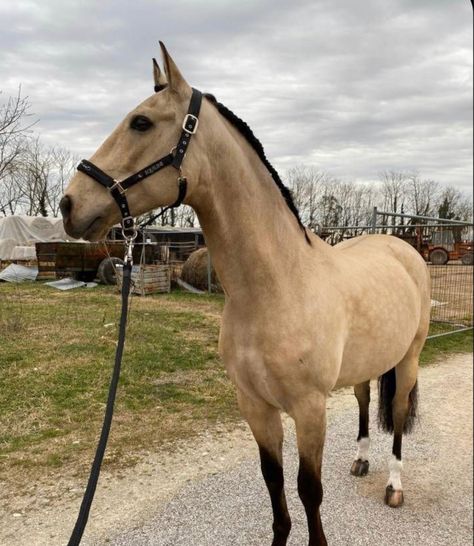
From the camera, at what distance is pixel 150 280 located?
1306cm

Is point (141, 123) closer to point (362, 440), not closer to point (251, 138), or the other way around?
point (251, 138)

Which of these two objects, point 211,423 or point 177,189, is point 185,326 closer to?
point 211,423

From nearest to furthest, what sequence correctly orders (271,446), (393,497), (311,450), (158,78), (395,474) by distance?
(158,78)
(311,450)
(271,446)
(393,497)
(395,474)

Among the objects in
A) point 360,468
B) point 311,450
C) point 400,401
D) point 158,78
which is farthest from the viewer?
point 360,468

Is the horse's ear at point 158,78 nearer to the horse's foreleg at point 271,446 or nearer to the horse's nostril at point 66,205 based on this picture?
the horse's nostril at point 66,205

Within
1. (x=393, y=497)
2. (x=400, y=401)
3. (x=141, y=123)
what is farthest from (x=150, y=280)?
(x=141, y=123)

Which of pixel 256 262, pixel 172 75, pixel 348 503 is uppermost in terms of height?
pixel 172 75

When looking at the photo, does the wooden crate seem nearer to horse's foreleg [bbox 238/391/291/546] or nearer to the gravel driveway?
the gravel driveway

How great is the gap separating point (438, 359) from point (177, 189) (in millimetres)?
6031

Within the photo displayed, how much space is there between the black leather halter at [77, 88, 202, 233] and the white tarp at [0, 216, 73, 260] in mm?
22918

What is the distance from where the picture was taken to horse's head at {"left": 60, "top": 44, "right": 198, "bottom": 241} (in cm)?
163

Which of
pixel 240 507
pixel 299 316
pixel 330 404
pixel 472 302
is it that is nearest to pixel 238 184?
pixel 299 316

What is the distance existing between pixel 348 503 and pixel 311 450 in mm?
1165

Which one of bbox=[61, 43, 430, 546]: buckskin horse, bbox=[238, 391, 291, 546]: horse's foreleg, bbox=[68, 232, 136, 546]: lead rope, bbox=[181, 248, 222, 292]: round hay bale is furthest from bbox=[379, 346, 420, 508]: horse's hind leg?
bbox=[181, 248, 222, 292]: round hay bale
